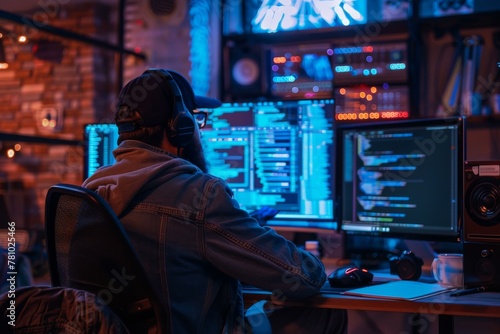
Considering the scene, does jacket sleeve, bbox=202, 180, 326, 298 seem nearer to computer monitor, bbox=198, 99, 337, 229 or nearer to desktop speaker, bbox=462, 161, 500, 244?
desktop speaker, bbox=462, 161, 500, 244

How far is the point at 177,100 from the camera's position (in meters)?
1.59

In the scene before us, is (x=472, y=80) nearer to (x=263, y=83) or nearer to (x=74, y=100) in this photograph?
(x=263, y=83)

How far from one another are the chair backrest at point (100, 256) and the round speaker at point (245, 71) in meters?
2.43

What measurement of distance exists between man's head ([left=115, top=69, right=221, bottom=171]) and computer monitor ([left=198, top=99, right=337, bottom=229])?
0.69 meters

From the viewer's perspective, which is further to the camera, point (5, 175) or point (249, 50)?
point (5, 175)

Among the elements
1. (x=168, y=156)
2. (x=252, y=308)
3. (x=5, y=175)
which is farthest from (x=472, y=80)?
(x=5, y=175)

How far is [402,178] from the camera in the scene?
1.98 meters

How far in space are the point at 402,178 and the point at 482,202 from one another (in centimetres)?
35

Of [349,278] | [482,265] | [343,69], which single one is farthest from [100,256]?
[343,69]

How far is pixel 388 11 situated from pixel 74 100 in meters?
2.46

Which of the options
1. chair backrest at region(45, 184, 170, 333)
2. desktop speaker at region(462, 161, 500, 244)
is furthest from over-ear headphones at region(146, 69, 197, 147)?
desktop speaker at region(462, 161, 500, 244)

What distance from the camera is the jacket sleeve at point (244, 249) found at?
1.42m

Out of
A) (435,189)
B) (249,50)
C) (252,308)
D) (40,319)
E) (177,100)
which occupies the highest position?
(249,50)

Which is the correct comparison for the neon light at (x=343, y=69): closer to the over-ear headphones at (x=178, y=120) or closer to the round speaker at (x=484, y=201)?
the round speaker at (x=484, y=201)
